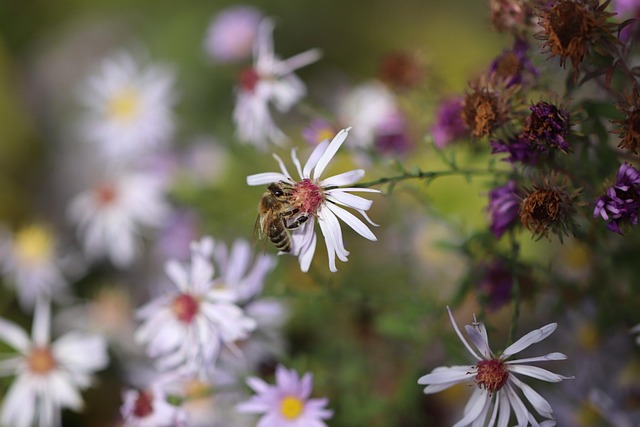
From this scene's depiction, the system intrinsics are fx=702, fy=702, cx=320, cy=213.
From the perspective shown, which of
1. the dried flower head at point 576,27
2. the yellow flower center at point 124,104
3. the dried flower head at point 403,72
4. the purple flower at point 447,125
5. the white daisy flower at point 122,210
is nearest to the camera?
the dried flower head at point 576,27

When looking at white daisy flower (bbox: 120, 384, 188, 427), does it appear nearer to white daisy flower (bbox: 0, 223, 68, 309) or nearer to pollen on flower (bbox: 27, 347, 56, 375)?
pollen on flower (bbox: 27, 347, 56, 375)

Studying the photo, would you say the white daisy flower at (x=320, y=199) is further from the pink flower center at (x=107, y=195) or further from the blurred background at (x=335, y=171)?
the pink flower center at (x=107, y=195)

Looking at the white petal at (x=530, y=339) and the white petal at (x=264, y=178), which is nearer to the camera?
the white petal at (x=530, y=339)

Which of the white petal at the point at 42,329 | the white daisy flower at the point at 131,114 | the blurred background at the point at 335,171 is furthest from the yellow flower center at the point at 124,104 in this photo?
the white petal at the point at 42,329

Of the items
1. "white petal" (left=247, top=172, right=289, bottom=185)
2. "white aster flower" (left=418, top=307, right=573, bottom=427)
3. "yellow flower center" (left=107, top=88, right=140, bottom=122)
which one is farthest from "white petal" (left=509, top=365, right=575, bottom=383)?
"yellow flower center" (left=107, top=88, right=140, bottom=122)

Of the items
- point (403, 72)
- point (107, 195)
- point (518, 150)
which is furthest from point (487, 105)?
point (107, 195)

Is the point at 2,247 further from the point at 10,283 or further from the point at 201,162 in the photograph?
the point at 201,162

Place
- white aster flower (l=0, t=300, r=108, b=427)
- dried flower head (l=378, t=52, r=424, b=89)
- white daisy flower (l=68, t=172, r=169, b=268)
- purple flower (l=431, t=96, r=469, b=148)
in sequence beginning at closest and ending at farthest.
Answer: purple flower (l=431, t=96, r=469, b=148)
white aster flower (l=0, t=300, r=108, b=427)
dried flower head (l=378, t=52, r=424, b=89)
white daisy flower (l=68, t=172, r=169, b=268)
